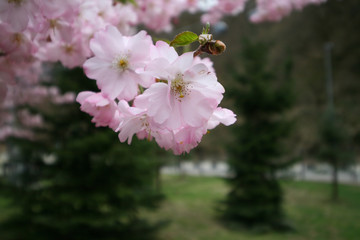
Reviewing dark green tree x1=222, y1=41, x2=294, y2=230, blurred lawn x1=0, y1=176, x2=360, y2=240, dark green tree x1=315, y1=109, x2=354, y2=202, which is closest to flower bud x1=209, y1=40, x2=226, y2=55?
blurred lawn x1=0, y1=176, x2=360, y2=240

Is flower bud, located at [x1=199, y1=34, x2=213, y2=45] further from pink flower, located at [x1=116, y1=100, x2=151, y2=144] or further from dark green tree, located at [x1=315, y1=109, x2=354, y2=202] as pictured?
dark green tree, located at [x1=315, y1=109, x2=354, y2=202]

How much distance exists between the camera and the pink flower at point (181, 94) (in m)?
0.55

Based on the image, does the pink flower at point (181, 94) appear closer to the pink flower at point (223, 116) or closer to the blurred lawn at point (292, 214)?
the pink flower at point (223, 116)

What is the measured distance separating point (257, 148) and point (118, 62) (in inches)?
220

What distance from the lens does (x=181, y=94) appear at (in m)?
0.58

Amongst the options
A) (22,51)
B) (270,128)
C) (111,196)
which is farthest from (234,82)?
(22,51)

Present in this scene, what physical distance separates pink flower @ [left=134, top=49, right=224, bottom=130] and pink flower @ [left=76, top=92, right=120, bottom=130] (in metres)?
0.11

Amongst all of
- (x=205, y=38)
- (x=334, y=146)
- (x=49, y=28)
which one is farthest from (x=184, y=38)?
(x=334, y=146)

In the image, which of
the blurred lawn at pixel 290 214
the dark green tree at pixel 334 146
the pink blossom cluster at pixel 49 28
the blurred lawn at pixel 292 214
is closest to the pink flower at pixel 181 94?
the pink blossom cluster at pixel 49 28

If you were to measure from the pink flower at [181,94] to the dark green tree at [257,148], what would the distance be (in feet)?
18.1

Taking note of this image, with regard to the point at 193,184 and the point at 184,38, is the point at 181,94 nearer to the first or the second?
the point at 184,38

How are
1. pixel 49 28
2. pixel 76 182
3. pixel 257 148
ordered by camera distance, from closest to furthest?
pixel 49 28 → pixel 76 182 → pixel 257 148

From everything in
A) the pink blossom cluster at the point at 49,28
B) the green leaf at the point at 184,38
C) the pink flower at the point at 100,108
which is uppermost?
the pink blossom cluster at the point at 49,28

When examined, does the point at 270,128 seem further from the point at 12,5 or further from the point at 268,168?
the point at 12,5
